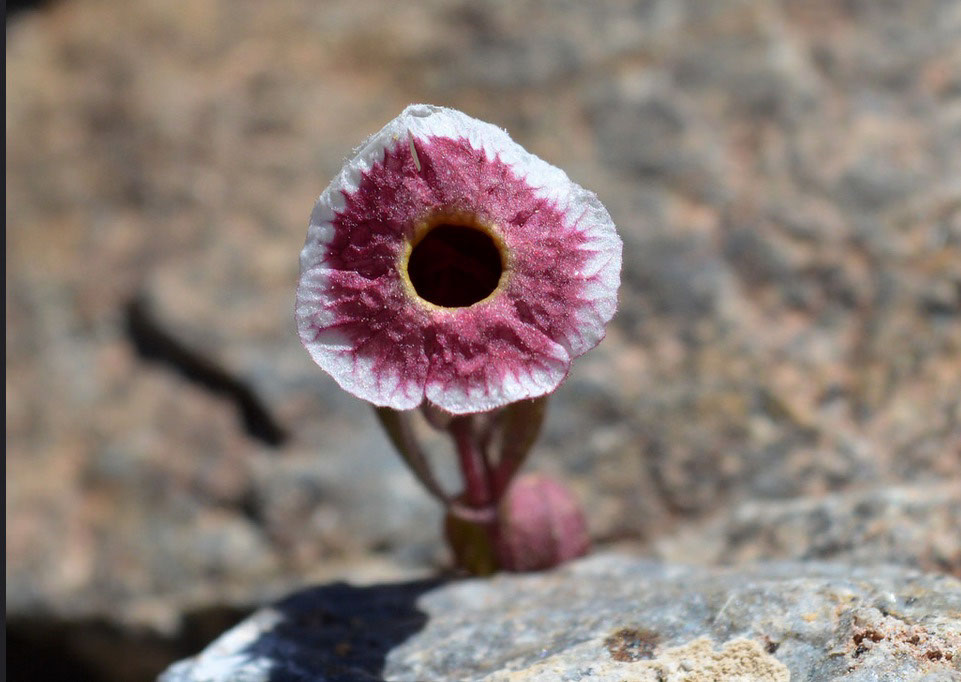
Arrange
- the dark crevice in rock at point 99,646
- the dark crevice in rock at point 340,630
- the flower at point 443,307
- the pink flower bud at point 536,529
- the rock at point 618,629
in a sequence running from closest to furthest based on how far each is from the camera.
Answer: the rock at point 618,629, the flower at point 443,307, the dark crevice in rock at point 340,630, the pink flower bud at point 536,529, the dark crevice in rock at point 99,646

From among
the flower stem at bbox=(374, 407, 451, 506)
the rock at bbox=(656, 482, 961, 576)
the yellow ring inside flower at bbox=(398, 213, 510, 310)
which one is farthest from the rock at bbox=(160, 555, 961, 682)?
the yellow ring inside flower at bbox=(398, 213, 510, 310)

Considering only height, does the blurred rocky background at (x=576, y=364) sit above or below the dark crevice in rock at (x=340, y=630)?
above

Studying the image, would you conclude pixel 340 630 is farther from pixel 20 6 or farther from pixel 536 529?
pixel 20 6

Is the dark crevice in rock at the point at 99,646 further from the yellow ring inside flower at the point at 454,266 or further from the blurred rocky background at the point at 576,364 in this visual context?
the yellow ring inside flower at the point at 454,266

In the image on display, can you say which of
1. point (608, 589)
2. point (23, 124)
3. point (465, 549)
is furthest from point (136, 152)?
point (608, 589)

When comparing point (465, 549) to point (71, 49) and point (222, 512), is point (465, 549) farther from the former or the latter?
point (71, 49)

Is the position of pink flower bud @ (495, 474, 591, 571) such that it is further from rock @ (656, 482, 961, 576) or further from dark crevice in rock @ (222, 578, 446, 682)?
rock @ (656, 482, 961, 576)

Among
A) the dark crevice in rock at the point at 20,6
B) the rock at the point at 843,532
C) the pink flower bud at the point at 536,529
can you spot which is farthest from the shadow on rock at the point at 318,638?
the dark crevice in rock at the point at 20,6
